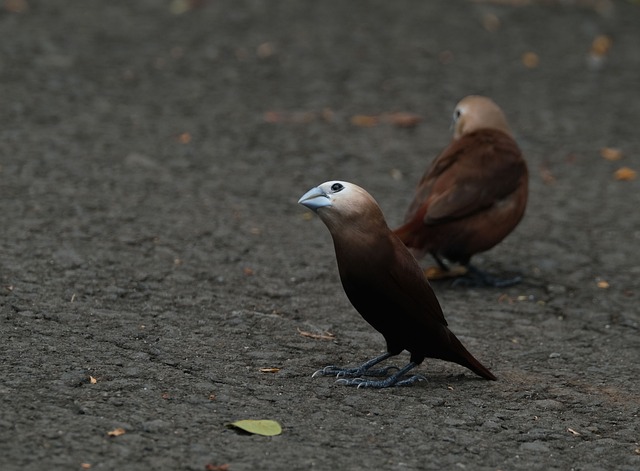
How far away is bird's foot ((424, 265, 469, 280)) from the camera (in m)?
6.47

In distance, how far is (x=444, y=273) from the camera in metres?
6.50

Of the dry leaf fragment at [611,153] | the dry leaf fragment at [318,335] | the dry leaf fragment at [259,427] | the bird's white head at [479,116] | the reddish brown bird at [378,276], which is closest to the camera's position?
the dry leaf fragment at [259,427]

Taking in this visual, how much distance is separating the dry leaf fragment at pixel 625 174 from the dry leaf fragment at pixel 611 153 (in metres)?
0.24

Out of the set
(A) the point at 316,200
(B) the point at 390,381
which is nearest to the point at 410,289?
(B) the point at 390,381

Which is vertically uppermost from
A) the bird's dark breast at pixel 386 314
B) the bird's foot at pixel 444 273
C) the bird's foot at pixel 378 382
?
the bird's foot at pixel 444 273

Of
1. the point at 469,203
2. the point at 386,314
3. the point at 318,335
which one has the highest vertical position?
the point at 469,203

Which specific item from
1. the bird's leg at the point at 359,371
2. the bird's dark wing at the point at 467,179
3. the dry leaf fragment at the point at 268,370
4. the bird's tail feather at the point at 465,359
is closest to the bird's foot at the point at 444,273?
the bird's dark wing at the point at 467,179

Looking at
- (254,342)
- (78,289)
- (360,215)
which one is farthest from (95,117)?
(360,215)

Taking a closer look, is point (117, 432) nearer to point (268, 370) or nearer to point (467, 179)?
point (268, 370)

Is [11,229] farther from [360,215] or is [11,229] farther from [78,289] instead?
[360,215]

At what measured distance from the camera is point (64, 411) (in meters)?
3.86

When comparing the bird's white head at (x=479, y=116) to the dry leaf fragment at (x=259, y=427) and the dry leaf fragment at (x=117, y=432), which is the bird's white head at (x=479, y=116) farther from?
the dry leaf fragment at (x=117, y=432)

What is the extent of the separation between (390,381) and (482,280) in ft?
6.35

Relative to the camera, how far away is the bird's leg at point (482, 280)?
20.6 feet
